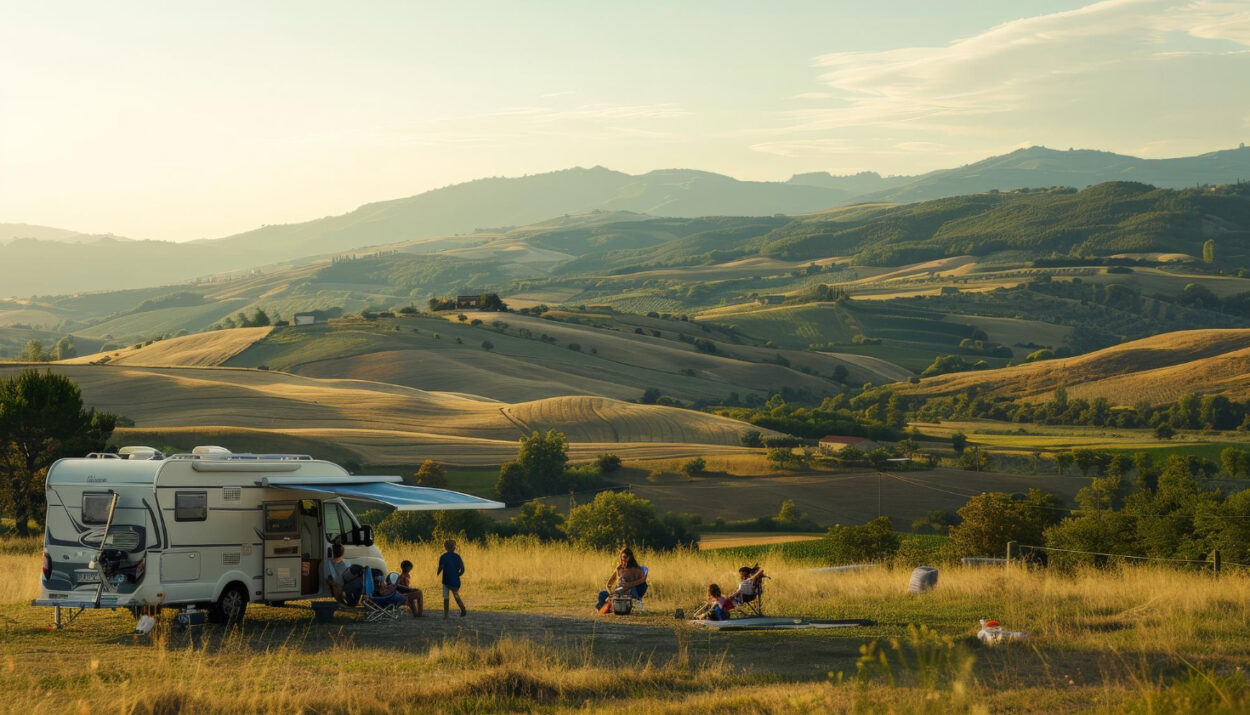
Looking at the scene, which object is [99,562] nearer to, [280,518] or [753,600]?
[280,518]

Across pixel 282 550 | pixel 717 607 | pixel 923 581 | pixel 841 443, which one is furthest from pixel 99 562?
pixel 841 443

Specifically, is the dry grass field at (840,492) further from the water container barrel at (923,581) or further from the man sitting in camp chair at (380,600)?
the man sitting in camp chair at (380,600)

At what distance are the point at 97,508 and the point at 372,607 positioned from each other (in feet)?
16.2

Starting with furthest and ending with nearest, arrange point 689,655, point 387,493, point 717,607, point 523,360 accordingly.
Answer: point 523,360
point 387,493
point 717,607
point 689,655

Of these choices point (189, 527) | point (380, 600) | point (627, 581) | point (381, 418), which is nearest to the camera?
point (189, 527)

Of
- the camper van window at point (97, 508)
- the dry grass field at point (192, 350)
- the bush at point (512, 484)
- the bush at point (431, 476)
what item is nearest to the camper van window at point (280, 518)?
the camper van window at point (97, 508)

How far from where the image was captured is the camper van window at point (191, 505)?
1881cm

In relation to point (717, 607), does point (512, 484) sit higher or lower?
lower

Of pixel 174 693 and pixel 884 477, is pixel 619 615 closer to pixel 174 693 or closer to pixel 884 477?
pixel 174 693

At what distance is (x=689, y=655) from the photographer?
16.4 metres

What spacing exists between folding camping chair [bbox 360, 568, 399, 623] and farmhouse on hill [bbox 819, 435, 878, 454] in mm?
69872

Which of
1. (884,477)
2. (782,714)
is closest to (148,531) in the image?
(782,714)

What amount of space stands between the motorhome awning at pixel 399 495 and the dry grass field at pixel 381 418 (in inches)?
2210

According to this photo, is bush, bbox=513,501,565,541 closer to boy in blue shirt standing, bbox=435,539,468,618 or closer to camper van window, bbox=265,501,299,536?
boy in blue shirt standing, bbox=435,539,468,618
